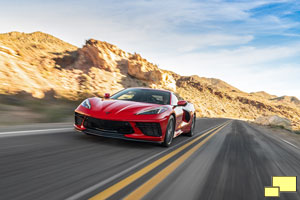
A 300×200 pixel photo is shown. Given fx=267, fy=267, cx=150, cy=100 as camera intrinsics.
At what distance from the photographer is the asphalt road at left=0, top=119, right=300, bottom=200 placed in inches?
106

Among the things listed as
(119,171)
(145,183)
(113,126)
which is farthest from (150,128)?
(145,183)

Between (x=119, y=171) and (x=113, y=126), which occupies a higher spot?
(x=113, y=126)

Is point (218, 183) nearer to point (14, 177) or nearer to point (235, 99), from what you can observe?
point (14, 177)

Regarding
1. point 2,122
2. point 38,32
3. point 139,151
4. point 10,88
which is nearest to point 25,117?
point 2,122

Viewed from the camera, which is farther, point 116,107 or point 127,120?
point 116,107

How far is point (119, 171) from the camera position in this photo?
3539mm

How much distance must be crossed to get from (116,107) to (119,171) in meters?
1.94

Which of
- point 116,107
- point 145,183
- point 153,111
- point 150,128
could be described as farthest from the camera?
point 153,111

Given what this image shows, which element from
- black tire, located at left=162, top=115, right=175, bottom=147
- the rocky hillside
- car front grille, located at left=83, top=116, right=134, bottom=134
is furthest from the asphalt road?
the rocky hillside

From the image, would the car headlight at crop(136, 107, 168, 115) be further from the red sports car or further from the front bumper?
the front bumper

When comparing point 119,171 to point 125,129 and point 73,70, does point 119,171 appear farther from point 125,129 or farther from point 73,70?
point 73,70

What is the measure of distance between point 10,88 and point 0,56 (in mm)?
4027

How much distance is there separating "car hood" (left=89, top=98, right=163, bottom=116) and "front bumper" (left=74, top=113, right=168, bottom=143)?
0.21m

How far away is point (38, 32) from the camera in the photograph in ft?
244
